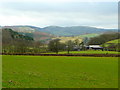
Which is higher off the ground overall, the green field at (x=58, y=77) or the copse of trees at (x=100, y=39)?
the copse of trees at (x=100, y=39)

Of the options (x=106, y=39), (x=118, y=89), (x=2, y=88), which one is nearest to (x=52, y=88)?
(x=2, y=88)

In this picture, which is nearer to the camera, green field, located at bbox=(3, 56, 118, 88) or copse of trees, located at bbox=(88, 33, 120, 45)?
green field, located at bbox=(3, 56, 118, 88)

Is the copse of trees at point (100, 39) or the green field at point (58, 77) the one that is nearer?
Answer: the green field at point (58, 77)

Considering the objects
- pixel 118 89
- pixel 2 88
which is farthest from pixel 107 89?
pixel 2 88

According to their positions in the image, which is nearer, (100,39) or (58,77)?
(58,77)

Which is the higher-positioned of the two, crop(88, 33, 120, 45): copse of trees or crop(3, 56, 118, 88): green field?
crop(88, 33, 120, 45): copse of trees

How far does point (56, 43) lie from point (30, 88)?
259 feet

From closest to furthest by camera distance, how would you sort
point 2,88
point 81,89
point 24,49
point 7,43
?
point 2,88
point 81,89
point 24,49
point 7,43

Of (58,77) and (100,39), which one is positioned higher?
(100,39)

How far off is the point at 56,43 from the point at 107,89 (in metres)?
78.2

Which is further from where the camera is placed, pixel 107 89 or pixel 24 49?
pixel 24 49

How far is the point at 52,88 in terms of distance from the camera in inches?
491

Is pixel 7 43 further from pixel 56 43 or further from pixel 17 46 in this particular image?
pixel 56 43

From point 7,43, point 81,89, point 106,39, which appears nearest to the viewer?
point 81,89
